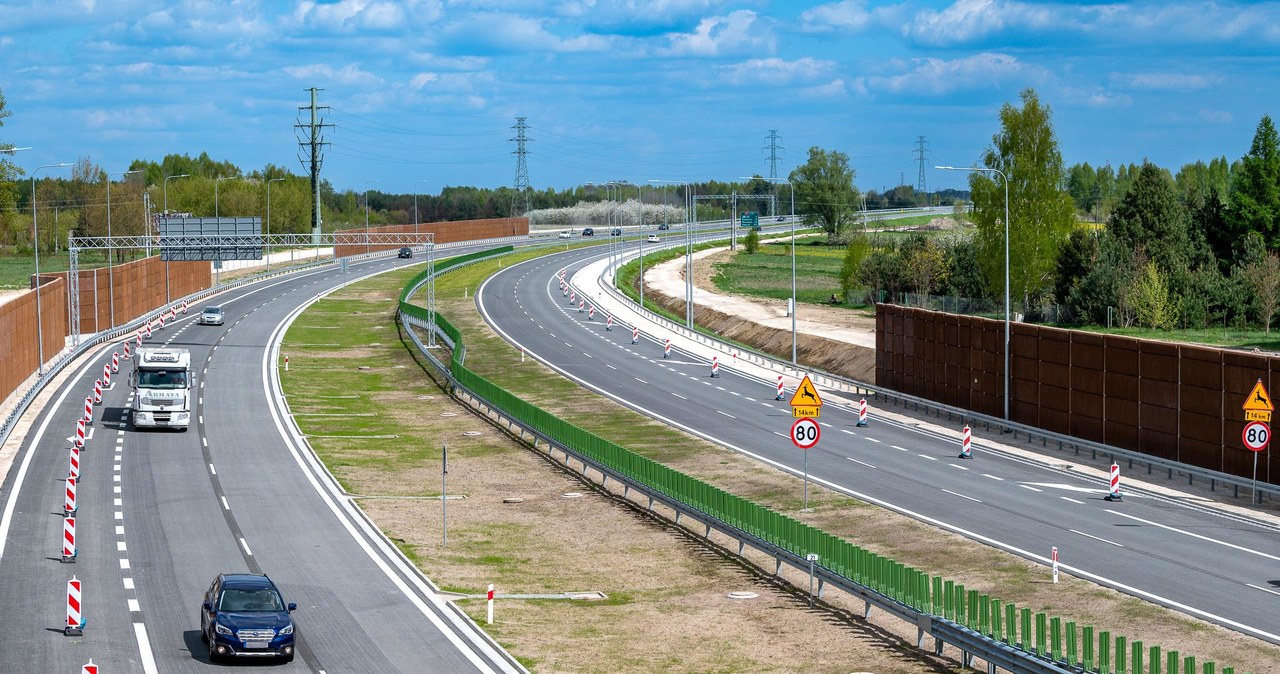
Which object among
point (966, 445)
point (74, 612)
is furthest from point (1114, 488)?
point (74, 612)

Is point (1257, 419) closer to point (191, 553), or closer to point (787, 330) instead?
point (191, 553)

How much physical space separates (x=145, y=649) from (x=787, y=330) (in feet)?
Answer: 225

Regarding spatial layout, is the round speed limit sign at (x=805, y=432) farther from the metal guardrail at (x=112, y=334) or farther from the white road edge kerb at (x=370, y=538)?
the metal guardrail at (x=112, y=334)

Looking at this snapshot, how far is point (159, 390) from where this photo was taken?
5256cm

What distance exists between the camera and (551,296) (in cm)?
11631

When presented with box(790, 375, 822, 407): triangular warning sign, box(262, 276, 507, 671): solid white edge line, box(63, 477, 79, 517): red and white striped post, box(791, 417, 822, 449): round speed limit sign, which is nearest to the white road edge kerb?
box(262, 276, 507, 671): solid white edge line

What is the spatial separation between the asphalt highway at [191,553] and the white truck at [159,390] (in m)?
0.74

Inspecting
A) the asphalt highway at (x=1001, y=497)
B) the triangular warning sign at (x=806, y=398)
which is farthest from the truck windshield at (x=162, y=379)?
the triangular warning sign at (x=806, y=398)

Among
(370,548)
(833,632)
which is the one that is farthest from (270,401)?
(833,632)

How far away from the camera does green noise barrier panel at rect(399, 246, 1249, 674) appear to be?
21.2 metres

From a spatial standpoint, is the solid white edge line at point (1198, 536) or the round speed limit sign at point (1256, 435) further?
the round speed limit sign at point (1256, 435)

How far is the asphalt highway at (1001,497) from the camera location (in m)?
30.0

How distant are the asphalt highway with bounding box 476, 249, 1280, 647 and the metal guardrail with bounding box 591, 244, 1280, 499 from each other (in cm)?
156

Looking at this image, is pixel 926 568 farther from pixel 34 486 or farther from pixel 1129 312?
pixel 1129 312
